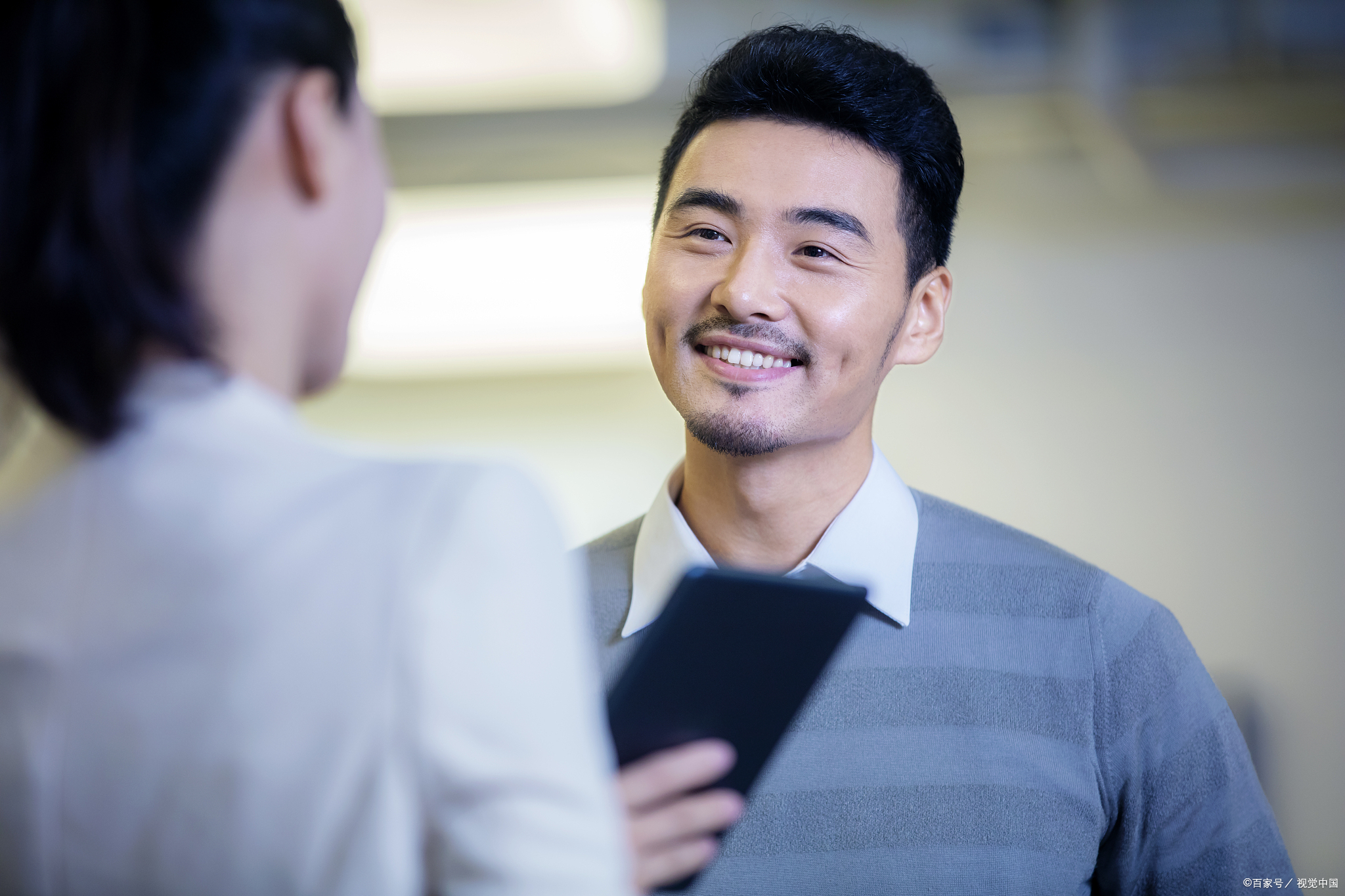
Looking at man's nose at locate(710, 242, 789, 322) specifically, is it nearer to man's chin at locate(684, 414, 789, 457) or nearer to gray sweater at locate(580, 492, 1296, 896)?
man's chin at locate(684, 414, 789, 457)

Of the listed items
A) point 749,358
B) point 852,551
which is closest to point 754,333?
point 749,358

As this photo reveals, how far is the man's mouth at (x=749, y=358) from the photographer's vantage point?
4.67 feet

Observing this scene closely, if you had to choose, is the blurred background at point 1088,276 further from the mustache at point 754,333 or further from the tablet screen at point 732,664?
the tablet screen at point 732,664

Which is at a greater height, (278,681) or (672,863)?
(278,681)

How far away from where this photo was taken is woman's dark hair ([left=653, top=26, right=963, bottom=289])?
1480 mm

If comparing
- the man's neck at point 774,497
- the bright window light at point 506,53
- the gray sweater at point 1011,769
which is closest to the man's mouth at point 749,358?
the man's neck at point 774,497

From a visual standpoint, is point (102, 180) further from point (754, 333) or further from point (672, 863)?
point (754, 333)

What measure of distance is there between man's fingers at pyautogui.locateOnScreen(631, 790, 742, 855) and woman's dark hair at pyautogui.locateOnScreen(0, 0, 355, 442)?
0.41m

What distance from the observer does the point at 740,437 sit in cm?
142

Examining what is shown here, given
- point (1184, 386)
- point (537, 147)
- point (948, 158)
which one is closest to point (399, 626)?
point (948, 158)

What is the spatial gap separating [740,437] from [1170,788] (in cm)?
62

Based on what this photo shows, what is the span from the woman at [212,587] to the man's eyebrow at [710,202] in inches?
34.5

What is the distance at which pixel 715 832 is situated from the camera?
2.64ft

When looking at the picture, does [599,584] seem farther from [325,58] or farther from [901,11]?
[901,11]
